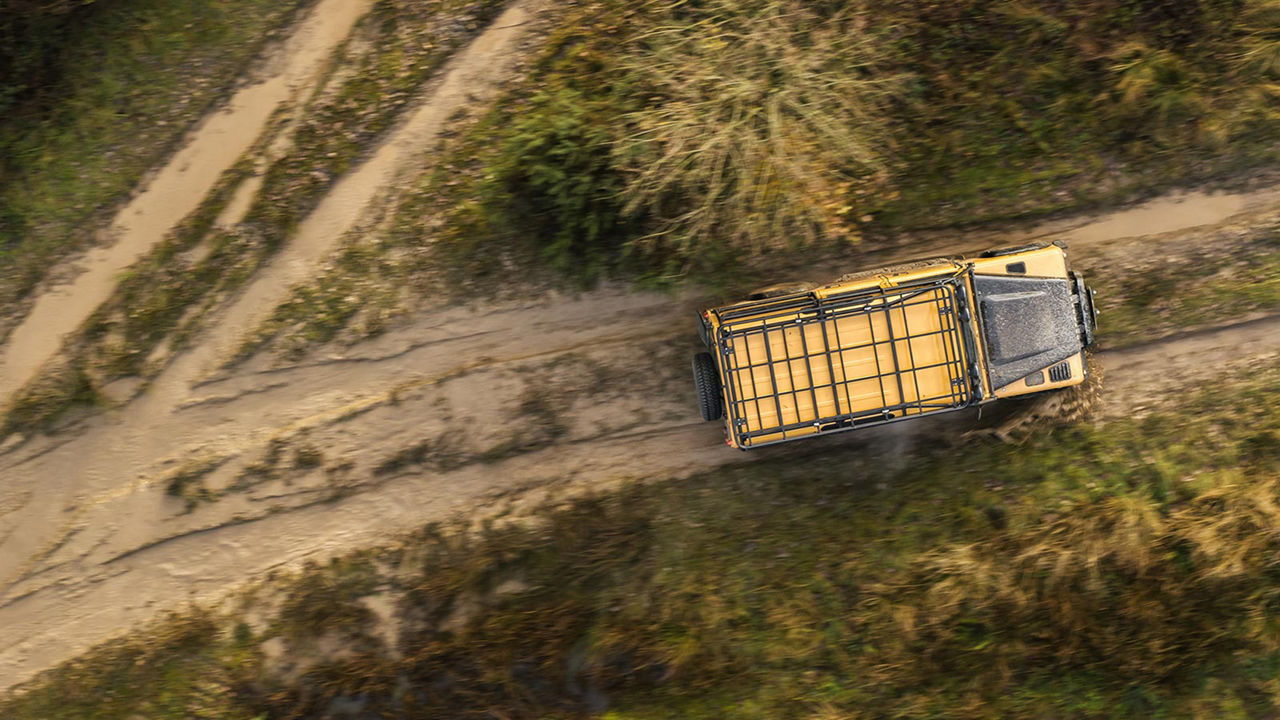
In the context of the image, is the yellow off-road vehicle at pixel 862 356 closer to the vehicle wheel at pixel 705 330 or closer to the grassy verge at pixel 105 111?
the vehicle wheel at pixel 705 330

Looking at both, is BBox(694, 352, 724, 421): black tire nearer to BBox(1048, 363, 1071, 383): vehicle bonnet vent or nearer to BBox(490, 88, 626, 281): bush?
BBox(490, 88, 626, 281): bush

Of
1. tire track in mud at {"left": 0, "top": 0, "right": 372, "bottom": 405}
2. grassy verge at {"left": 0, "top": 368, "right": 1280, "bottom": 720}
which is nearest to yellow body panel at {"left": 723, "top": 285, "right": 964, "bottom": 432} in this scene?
grassy verge at {"left": 0, "top": 368, "right": 1280, "bottom": 720}

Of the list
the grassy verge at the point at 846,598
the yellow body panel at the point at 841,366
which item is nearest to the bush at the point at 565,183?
the yellow body panel at the point at 841,366

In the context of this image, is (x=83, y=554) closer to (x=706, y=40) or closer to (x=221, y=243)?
(x=221, y=243)

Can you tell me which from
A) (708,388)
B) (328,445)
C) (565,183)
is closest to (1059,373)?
(708,388)

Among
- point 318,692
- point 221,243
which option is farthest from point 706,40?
point 318,692

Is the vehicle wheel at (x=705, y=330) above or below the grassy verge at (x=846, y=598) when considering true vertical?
above

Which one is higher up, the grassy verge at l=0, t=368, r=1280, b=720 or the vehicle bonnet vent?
the vehicle bonnet vent

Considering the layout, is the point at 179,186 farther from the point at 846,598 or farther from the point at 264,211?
the point at 846,598
